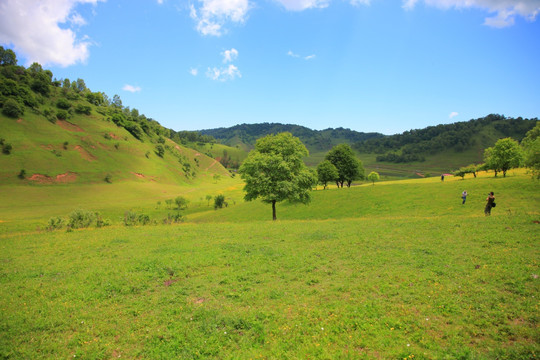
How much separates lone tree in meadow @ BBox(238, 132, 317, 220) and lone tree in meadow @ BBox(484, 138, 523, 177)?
136ft

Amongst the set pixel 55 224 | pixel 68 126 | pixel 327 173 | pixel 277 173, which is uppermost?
pixel 68 126

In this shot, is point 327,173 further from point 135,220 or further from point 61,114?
point 61,114

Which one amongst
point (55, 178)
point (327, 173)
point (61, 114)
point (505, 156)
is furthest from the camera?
point (61, 114)

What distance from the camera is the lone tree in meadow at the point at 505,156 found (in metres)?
47.9

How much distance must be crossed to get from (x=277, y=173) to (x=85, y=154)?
385 ft

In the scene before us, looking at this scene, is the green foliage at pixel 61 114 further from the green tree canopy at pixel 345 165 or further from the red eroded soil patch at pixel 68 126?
the green tree canopy at pixel 345 165

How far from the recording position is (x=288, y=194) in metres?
35.0

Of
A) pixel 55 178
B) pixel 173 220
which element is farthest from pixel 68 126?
pixel 173 220

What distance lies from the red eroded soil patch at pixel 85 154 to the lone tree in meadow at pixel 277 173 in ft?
362

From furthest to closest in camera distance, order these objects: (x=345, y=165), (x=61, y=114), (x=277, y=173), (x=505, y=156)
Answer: (x=61, y=114), (x=345, y=165), (x=505, y=156), (x=277, y=173)

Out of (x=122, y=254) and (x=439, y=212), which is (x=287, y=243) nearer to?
(x=122, y=254)

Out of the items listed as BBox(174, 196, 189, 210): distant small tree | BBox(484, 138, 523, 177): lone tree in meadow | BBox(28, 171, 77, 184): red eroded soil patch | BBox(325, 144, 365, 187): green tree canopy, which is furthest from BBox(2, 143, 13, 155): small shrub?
BBox(484, 138, 523, 177): lone tree in meadow

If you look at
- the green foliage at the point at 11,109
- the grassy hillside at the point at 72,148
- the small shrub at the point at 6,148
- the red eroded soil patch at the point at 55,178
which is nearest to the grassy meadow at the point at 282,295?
the red eroded soil patch at the point at 55,178

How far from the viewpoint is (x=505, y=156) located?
48.7 m
